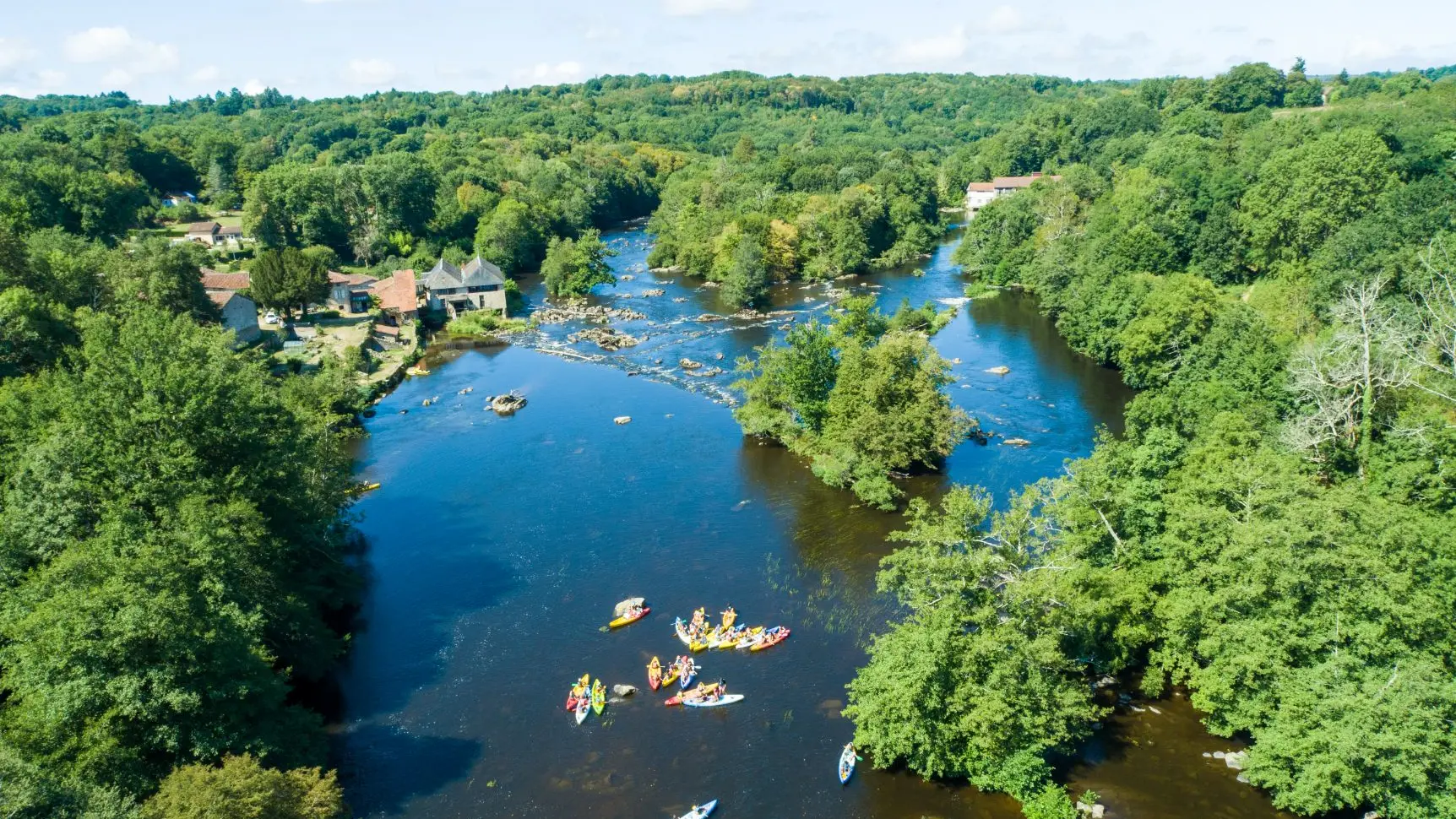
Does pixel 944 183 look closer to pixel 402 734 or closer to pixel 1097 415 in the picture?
pixel 1097 415

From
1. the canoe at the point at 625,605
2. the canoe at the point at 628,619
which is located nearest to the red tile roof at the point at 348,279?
the canoe at the point at 625,605

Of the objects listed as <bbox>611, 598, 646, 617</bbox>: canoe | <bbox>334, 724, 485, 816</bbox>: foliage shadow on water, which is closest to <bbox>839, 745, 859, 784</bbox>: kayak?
<bbox>611, 598, 646, 617</bbox>: canoe

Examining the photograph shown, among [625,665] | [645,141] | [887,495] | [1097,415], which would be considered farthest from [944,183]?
[625,665]

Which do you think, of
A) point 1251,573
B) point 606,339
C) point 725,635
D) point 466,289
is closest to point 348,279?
point 466,289

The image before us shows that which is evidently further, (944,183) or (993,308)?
(944,183)

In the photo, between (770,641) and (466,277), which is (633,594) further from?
(466,277)

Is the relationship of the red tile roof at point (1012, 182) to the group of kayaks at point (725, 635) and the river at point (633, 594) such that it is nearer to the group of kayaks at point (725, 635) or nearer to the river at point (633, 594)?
the river at point (633, 594)

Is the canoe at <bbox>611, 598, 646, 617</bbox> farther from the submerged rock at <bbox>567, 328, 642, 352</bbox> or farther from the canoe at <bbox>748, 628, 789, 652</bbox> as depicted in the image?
the submerged rock at <bbox>567, 328, 642, 352</bbox>
